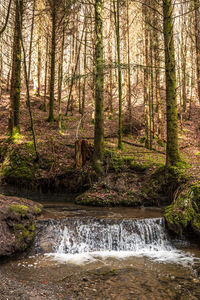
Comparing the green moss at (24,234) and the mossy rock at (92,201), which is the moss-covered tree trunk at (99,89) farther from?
the green moss at (24,234)

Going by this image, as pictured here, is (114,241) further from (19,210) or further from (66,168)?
(66,168)

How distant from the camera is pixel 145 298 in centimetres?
382

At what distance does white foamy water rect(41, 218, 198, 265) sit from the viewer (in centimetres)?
599

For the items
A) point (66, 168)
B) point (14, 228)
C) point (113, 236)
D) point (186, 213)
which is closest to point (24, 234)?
point (14, 228)

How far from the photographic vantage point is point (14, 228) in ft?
19.2

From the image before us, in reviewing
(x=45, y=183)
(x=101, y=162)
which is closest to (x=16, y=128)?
(x=45, y=183)

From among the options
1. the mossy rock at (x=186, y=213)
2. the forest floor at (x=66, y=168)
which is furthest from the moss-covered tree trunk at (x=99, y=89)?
the mossy rock at (x=186, y=213)

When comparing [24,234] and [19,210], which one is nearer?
[24,234]

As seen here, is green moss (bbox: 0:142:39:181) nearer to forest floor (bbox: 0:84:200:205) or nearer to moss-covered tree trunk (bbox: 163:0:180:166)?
forest floor (bbox: 0:84:200:205)

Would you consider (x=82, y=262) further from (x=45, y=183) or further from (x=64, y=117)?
(x=64, y=117)

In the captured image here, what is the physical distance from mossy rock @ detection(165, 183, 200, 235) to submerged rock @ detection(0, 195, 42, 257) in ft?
13.0

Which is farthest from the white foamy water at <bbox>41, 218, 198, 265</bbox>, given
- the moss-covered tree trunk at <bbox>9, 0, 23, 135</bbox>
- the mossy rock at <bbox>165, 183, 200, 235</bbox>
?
the moss-covered tree trunk at <bbox>9, 0, 23, 135</bbox>

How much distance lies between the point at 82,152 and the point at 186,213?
223 inches

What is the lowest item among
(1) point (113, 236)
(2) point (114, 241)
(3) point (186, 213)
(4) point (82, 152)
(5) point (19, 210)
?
(2) point (114, 241)
